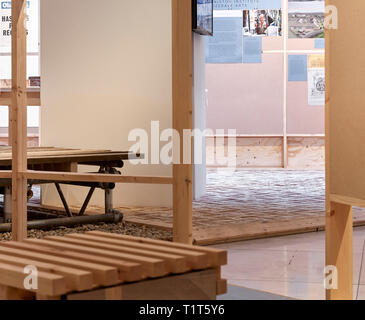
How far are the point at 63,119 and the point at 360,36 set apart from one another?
3.79 m

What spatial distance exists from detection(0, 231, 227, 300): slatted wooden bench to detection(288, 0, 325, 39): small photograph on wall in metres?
7.86

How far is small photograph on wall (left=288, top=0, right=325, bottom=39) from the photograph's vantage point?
30.9 feet

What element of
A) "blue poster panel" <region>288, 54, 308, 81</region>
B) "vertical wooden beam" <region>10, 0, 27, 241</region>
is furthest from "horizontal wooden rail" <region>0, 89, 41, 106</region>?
"blue poster panel" <region>288, 54, 308, 81</region>

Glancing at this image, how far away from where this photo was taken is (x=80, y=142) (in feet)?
18.7

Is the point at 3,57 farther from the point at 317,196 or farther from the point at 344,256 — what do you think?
the point at 344,256

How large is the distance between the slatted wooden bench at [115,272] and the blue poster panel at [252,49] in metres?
7.74

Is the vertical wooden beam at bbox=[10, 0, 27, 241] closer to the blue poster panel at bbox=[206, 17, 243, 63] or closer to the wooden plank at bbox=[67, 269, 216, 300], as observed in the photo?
the wooden plank at bbox=[67, 269, 216, 300]

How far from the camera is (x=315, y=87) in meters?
9.52

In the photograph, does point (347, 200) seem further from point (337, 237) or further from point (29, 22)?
point (29, 22)

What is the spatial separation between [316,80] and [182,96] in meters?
6.82

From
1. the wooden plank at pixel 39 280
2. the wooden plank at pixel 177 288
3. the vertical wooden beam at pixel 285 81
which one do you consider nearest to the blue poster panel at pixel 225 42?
the vertical wooden beam at pixel 285 81

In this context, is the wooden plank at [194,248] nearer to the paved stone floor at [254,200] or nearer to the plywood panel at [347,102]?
the plywood panel at [347,102]

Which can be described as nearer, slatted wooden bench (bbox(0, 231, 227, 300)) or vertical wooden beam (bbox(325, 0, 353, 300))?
slatted wooden bench (bbox(0, 231, 227, 300))

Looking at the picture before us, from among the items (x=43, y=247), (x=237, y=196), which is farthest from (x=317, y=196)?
(x=43, y=247)
